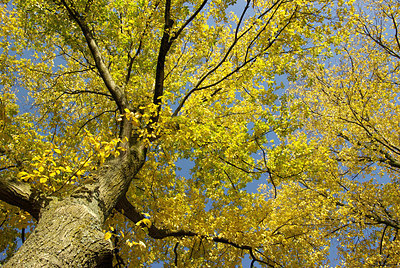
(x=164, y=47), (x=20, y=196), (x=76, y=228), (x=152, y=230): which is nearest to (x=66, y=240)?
(x=76, y=228)

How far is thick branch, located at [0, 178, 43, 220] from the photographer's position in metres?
3.17

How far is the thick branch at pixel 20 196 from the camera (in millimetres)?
3168

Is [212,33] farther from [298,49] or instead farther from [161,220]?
[161,220]

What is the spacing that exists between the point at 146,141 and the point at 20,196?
2.02 metres

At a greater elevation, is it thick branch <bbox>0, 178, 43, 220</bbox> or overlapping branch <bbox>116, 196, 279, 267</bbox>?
overlapping branch <bbox>116, 196, 279, 267</bbox>

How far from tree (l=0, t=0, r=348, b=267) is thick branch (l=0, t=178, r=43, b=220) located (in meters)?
0.02

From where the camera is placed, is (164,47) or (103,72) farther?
(103,72)

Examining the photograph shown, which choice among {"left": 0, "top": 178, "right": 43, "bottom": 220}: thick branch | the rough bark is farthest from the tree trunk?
{"left": 0, "top": 178, "right": 43, "bottom": 220}: thick branch

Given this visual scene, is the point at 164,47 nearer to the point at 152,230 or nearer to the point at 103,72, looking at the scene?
the point at 103,72

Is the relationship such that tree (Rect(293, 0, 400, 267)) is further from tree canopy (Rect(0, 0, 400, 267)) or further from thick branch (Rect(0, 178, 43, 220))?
thick branch (Rect(0, 178, 43, 220))

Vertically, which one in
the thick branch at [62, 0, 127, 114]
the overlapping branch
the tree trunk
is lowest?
the tree trunk

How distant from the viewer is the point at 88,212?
299 cm

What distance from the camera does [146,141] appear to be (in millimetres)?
4270

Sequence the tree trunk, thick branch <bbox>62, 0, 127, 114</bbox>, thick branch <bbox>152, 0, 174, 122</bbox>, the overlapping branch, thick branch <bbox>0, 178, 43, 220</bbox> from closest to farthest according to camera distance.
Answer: the tree trunk
thick branch <bbox>0, 178, 43, 220</bbox>
thick branch <bbox>152, 0, 174, 122</bbox>
the overlapping branch
thick branch <bbox>62, 0, 127, 114</bbox>
